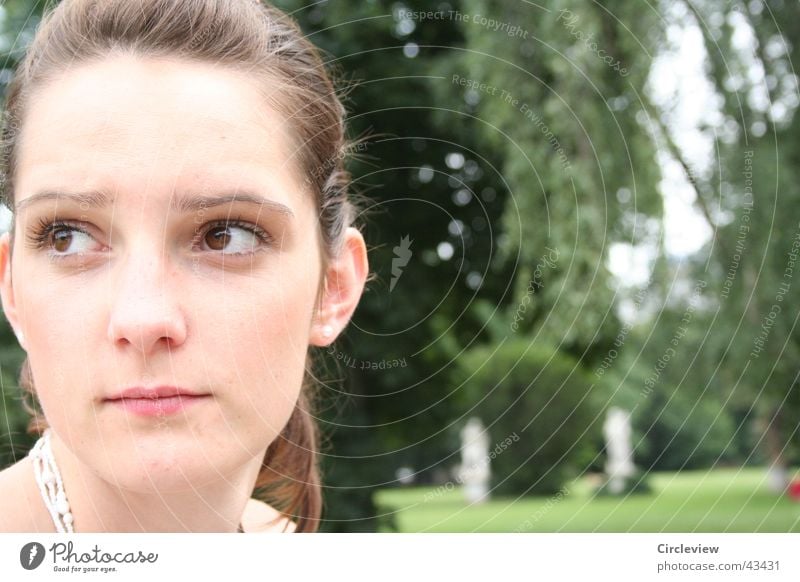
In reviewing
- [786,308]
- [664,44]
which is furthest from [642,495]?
[664,44]

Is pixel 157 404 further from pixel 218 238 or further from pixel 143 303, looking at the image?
pixel 218 238

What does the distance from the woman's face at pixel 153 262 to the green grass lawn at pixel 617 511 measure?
0.63m

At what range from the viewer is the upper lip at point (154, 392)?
3.92 feet

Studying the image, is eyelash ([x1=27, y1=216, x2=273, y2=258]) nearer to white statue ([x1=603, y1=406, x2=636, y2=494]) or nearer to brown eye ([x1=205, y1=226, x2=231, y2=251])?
brown eye ([x1=205, y1=226, x2=231, y2=251])

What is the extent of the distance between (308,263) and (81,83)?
16.2 inches

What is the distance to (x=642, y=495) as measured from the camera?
26.2 feet

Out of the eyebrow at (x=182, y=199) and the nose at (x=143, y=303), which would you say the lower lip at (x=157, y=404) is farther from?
the eyebrow at (x=182, y=199)

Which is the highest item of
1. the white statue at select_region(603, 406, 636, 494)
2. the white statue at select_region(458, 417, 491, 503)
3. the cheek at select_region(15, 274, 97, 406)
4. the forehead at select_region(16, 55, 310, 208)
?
the white statue at select_region(603, 406, 636, 494)

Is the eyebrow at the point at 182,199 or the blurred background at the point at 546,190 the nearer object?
the eyebrow at the point at 182,199

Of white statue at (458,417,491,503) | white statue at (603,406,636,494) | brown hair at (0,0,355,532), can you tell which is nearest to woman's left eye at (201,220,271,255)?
brown hair at (0,0,355,532)

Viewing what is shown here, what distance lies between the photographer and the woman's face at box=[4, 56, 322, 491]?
3.92 ft

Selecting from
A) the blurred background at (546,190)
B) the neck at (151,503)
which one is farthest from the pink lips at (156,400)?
the blurred background at (546,190)
